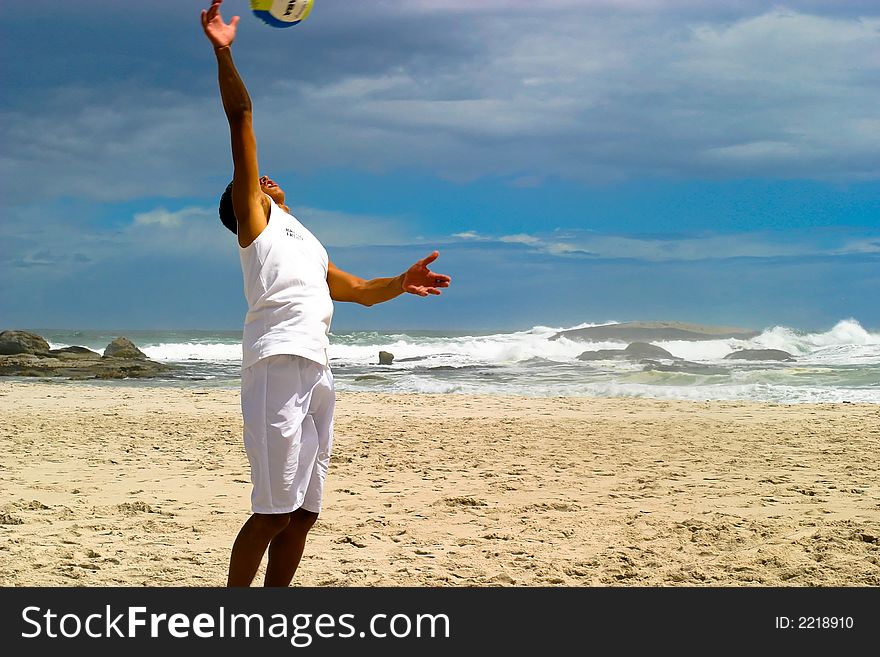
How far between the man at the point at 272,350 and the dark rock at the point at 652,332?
125 ft

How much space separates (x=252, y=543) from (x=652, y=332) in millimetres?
44541

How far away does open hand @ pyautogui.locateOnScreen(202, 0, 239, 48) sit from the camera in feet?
11.4

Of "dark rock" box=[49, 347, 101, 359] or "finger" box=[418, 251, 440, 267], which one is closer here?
"finger" box=[418, 251, 440, 267]

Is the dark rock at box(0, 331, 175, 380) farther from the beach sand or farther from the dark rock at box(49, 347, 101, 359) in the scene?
the beach sand

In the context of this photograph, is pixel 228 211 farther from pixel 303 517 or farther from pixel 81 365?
pixel 81 365

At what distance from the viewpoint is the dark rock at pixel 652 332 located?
43688 millimetres

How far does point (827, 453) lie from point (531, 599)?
6.74 meters

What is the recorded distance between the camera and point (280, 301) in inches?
138

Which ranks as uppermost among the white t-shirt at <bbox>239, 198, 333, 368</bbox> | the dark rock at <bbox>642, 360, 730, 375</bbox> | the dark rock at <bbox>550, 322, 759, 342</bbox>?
the dark rock at <bbox>550, 322, 759, 342</bbox>

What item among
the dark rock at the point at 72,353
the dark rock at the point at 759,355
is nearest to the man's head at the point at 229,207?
the dark rock at the point at 72,353

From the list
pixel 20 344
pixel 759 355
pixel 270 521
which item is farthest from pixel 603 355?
pixel 270 521

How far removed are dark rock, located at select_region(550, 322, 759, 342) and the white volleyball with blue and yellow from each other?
37.6 m

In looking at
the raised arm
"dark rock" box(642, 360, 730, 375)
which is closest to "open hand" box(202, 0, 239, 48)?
the raised arm

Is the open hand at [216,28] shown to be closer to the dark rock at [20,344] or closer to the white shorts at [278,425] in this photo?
the white shorts at [278,425]
